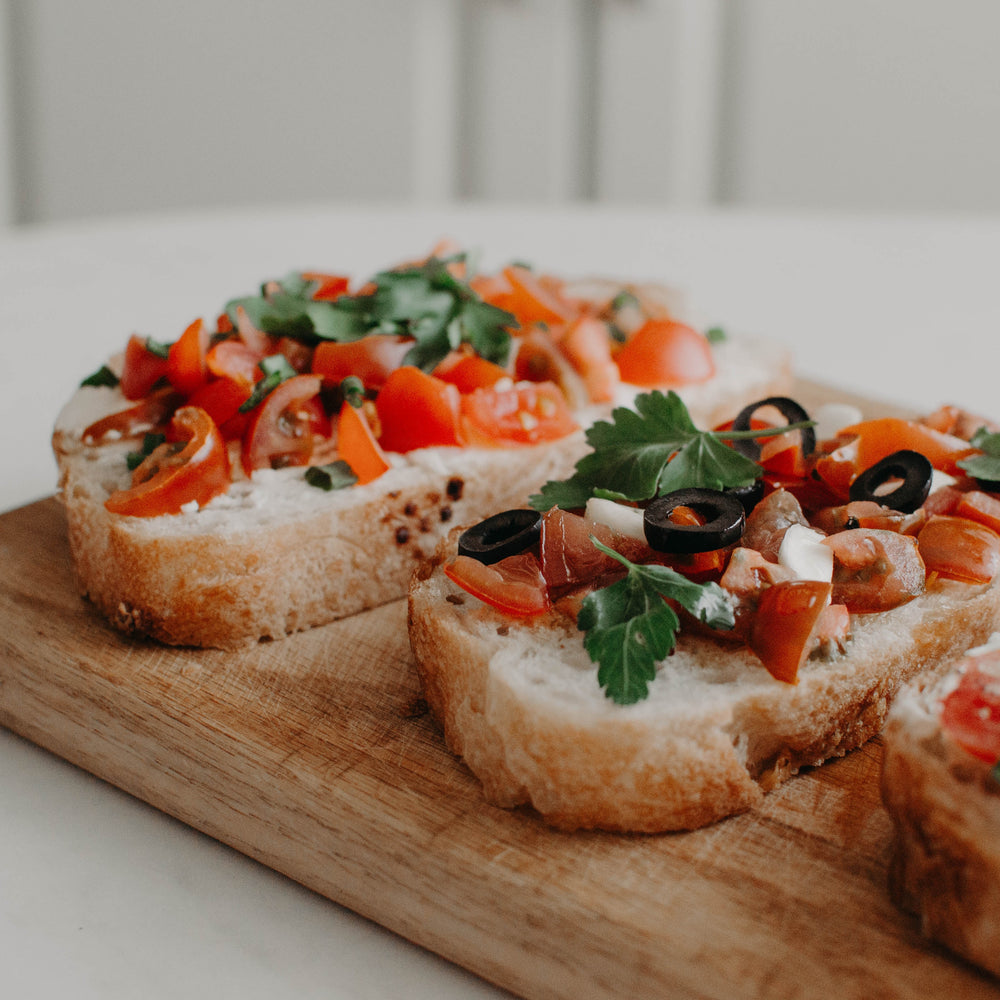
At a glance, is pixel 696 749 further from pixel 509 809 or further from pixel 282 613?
pixel 282 613

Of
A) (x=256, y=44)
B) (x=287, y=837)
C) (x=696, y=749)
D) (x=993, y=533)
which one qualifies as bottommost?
(x=287, y=837)

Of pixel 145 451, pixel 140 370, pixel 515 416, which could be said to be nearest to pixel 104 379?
pixel 140 370

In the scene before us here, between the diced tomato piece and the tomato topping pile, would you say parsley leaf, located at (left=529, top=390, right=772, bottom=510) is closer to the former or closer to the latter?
the diced tomato piece

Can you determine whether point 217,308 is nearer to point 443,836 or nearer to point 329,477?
point 329,477


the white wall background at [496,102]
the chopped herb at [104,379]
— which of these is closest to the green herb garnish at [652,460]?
the chopped herb at [104,379]

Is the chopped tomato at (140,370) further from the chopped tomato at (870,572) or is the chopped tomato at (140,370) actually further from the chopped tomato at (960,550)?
the chopped tomato at (960,550)

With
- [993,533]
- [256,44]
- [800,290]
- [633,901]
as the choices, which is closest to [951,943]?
[633,901]

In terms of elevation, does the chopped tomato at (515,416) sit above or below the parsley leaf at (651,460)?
below
